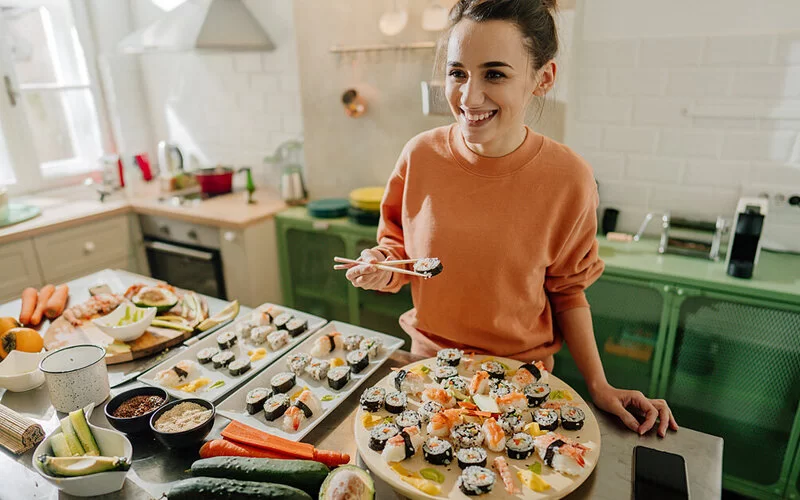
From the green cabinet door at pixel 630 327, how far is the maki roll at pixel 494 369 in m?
1.26

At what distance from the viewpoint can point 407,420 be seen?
1146 mm

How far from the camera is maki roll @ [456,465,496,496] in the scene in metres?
0.97

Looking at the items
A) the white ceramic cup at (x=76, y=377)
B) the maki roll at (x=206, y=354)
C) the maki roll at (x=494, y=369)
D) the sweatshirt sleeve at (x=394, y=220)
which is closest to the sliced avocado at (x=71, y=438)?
the white ceramic cup at (x=76, y=377)

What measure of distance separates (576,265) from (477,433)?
1.91 feet

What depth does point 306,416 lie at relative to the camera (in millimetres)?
1235

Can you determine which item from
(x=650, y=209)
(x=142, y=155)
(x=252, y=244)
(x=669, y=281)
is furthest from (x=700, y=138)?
(x=142, y=155)

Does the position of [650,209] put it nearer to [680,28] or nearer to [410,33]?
[680,28]

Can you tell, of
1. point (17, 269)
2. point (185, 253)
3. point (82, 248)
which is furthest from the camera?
point (185, 253)

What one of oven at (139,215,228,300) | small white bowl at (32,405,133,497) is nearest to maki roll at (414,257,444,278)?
small white bowl at (32,405,133,497)

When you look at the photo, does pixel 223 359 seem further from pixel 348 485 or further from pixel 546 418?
pixel 546 418

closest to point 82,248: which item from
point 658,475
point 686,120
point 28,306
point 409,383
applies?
point 28,306

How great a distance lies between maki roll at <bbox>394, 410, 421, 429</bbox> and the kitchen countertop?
223cm

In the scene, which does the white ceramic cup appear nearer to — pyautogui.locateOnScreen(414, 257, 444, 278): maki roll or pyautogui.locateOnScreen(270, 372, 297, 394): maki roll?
pyautogui.locateOnScreen(270, 372, 297, 394): maki roll

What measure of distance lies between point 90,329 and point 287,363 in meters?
0.76
